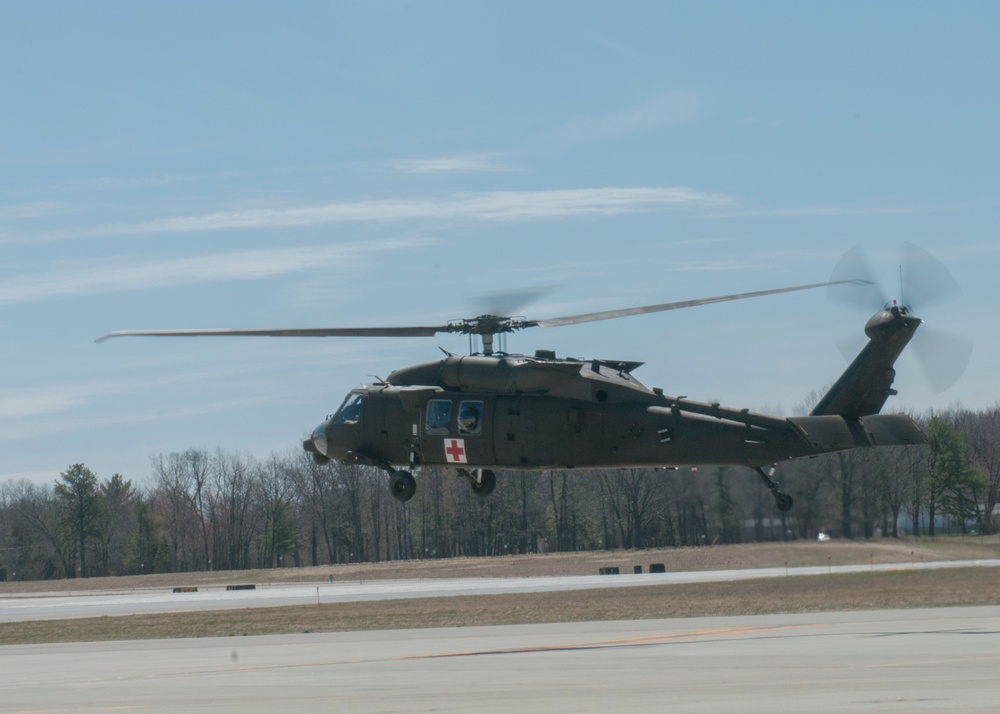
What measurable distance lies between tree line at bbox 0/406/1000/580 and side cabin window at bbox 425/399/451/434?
7.51 m

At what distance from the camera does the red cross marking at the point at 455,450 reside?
1164 inches

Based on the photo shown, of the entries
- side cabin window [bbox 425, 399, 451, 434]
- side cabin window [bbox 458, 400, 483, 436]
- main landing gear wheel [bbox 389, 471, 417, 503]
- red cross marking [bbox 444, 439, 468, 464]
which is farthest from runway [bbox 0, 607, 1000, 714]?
side cabin window [bbox 425, 399, 451, 434]

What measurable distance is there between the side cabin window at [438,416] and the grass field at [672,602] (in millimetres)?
10965

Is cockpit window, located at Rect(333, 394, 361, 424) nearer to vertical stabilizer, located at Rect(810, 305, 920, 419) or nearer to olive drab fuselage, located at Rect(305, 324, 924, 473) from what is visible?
olive drab fuselage, located at Rect(305, 324, 924, 473)

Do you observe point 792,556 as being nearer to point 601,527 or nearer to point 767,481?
point 767,481

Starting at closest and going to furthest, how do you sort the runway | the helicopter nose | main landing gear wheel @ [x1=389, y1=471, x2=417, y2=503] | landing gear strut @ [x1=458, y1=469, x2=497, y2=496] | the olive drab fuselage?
1. the runway
2. the olive drab fuselage
3. main landing gear wheel @ [x1=389, y1=471, x2=417, y2=503]
4. landing gear strut @ [x1=458, y1=469, x2=497, y2=496]
5. the helicopter nose

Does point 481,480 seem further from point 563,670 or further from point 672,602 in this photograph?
point 672,602

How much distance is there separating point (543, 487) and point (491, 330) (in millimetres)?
54611

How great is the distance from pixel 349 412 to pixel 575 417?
6.46 m

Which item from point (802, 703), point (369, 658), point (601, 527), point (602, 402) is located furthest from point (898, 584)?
point (802, 703)

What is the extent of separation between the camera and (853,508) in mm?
41188

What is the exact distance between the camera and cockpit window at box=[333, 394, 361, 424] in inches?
1242

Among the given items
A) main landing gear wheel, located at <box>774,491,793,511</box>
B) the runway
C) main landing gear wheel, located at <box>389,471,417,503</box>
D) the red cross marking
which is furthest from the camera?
main landing gear wheel, located at <box>389,471,417,503</box>

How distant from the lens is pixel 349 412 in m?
31.7
